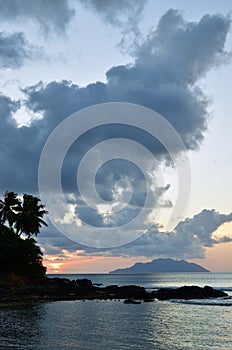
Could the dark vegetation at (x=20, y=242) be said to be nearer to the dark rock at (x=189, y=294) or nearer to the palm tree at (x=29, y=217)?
the palm tree at (x=29, y=217)

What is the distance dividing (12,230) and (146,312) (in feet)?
132

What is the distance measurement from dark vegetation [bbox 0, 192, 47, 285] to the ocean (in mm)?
22902

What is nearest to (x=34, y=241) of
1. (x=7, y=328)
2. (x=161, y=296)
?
(x=161, y=296)

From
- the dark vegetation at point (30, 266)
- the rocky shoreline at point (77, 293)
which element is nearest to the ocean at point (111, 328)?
the rocky shoreline at point (77, 293)

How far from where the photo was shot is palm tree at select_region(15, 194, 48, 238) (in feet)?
276

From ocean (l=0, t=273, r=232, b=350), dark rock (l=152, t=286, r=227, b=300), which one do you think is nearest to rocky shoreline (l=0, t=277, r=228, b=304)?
dark rock (l=152, t=286, r=227, b=300)

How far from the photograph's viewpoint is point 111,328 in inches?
1560

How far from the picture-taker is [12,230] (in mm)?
84375

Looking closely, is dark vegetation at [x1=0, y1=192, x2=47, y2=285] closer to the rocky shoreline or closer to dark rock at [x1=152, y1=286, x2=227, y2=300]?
the rocky shoreline

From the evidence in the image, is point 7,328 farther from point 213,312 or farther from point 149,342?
point 213,312

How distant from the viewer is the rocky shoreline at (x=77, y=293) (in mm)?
65938

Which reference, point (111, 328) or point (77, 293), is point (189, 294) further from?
point (111, 328)

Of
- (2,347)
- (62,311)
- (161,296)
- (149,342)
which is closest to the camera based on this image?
(2,347)

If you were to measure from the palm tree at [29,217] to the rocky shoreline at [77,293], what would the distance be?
11099 mm
